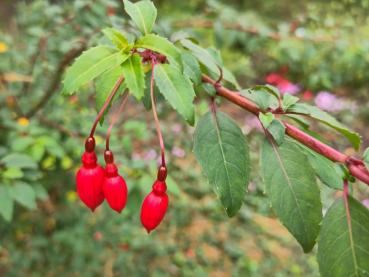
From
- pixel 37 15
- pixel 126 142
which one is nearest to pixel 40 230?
pixel 126 142

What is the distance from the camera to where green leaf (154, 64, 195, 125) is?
1.79 feet

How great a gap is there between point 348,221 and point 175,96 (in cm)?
27

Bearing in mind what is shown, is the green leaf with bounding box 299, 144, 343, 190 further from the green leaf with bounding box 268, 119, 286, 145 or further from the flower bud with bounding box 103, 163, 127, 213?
the flower bud with bounding box 103, 163, 127, 213

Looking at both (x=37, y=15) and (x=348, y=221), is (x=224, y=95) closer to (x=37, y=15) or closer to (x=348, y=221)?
(x=348, y=221)

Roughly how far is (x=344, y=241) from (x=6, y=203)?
0.81 m

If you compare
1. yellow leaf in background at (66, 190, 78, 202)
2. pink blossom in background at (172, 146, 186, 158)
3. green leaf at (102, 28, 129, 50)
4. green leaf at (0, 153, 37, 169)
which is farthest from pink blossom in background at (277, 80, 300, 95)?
green leaf at (102, 28, 129, 50)

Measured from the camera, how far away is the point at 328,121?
0.60 m

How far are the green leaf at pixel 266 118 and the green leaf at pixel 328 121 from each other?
0.15ft

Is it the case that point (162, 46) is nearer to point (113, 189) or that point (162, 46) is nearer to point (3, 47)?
point (113, 189)

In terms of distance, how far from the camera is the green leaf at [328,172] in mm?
602

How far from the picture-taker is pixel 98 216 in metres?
1.87

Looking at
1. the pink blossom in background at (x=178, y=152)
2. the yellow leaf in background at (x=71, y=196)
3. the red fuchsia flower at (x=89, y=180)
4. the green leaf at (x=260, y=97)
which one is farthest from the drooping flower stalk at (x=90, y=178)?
the yellow leaf in background at (x=71, y=196)

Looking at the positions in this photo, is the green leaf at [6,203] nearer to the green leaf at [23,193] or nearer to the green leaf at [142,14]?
the green leaf at [23,193]

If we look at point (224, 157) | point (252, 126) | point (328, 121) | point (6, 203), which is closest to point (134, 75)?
point (224, 157)
